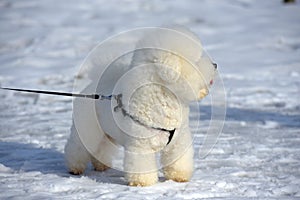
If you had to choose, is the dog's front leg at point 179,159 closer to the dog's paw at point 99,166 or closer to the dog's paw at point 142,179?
the dog's paw at point 142,179

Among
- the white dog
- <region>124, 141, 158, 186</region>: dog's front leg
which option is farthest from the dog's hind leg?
<region>124, 141, 158, 186</region>: dog's front leg

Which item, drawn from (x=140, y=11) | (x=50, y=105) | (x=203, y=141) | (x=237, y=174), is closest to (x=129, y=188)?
(x=237, y=174)

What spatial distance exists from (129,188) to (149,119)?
0.52 m

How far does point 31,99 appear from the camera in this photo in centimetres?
727

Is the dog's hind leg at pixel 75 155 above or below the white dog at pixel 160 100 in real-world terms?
below

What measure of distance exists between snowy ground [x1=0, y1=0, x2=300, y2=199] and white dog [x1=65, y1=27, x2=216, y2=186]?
0.61ft

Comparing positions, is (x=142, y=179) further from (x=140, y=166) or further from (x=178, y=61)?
(x=178, y=61)

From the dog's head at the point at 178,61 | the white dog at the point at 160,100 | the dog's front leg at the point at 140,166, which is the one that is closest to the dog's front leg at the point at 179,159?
the white dog at the point at 160,100

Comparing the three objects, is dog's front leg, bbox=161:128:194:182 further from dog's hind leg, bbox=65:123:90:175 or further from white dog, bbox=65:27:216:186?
dog's hind leg, bbox=65:123:90:175

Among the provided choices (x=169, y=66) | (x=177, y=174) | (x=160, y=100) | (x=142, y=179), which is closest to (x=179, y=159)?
(x=177, y=174)

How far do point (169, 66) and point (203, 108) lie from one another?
132 inches

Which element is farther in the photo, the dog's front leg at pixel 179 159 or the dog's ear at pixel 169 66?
the dog's front leg at pixel 179 159

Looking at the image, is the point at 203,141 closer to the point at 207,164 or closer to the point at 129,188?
the point at 207,164

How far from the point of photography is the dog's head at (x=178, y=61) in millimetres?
3504
